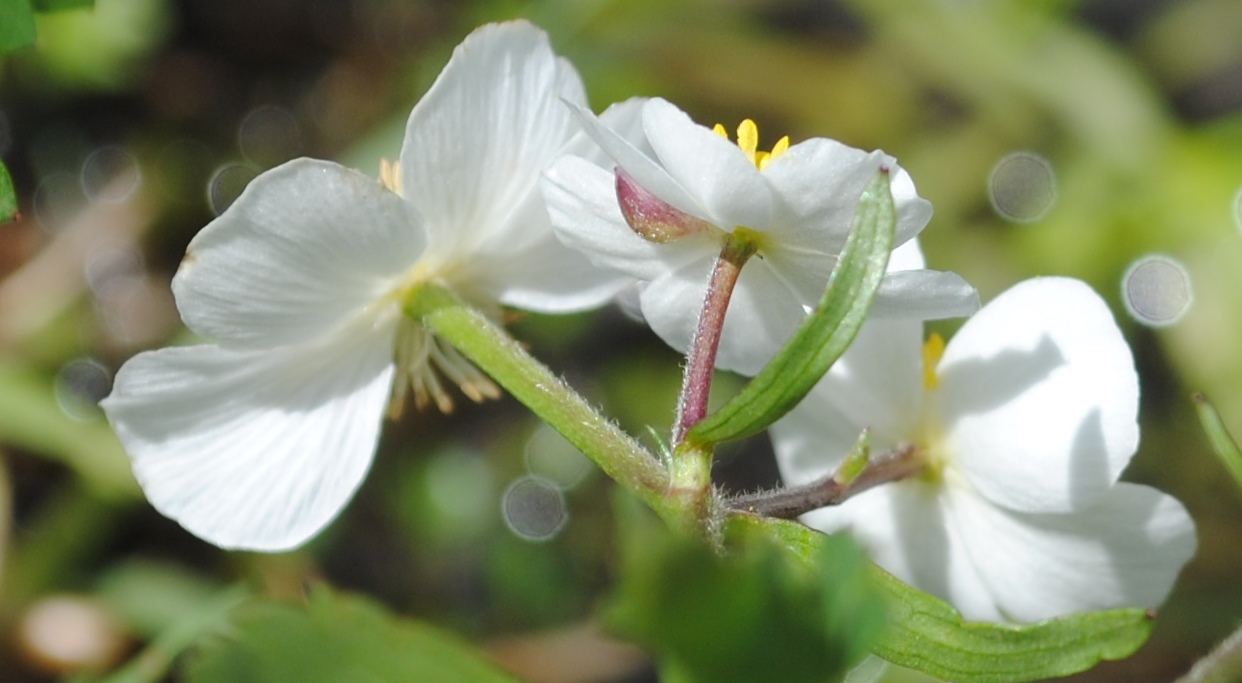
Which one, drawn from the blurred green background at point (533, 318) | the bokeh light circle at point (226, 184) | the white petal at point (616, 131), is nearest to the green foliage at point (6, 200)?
the white petal at point (616, 131)

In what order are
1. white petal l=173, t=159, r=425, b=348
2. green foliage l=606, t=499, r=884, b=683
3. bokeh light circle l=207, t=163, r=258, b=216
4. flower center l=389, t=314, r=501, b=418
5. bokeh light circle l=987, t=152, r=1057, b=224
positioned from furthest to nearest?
1. bokeh light circle l=207, t=163, r=258, b=216
2. bokeh light circle l=987, t=152, r=1057, b=224
3. flower center l=389, t=314, r=501, b=418
4. white petal l=173, t=159, r=425, b=348
5. green foliage l=606, t=499, r=884, b=683

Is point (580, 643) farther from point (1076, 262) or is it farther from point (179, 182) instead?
point (179, 182)

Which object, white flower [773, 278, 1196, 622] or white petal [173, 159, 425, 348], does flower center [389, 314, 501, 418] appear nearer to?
white petal [173, 159, 425, 348]

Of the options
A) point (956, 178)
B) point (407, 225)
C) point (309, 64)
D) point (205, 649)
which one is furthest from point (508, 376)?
point (309, 64)

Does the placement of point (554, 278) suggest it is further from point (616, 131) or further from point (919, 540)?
point (919, 540)

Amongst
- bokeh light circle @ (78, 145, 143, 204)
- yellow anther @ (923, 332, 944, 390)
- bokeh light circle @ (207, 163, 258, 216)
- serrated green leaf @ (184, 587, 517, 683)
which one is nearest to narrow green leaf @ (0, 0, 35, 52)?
serrated green leaf @ (184, 587, 517, 683)

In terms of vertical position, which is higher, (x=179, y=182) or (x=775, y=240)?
(x=775, y=240)
